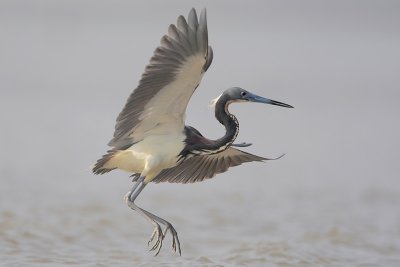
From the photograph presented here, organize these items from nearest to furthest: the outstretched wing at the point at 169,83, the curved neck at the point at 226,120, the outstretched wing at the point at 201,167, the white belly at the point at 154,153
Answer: the outstretched wing at the point at 169,83 → the curved neck at the point at 226,120 → the white belly at the point at 154,153 → the outstretched wing at the point at 201,167

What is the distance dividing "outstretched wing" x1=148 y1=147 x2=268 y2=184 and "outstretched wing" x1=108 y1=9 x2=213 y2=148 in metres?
0.74

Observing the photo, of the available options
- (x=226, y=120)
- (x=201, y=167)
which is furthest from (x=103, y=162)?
(x=226, y=120)

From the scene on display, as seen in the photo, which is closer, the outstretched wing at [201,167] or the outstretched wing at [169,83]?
the outstretched wing at [169,83]

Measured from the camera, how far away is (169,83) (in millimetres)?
9328

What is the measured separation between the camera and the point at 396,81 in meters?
23.2

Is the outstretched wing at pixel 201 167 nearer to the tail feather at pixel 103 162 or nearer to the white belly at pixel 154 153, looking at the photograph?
the white belly at pixel 154 153

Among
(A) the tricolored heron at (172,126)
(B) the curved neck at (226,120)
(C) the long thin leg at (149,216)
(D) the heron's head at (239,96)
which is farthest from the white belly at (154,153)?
(D) the heron's head at (239,96)

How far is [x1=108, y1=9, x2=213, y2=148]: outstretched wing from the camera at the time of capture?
910 cm

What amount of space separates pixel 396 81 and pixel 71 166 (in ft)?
32.3

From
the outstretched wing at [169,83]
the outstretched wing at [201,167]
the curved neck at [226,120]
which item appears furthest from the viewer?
the outstretched wing at [201,167]

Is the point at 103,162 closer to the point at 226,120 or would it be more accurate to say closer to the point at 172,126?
the point at 172,126

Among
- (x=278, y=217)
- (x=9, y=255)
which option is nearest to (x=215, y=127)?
(x=278, y=217)

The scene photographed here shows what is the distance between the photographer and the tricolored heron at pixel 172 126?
915cm

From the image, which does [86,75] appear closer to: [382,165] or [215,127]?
[215,127]
